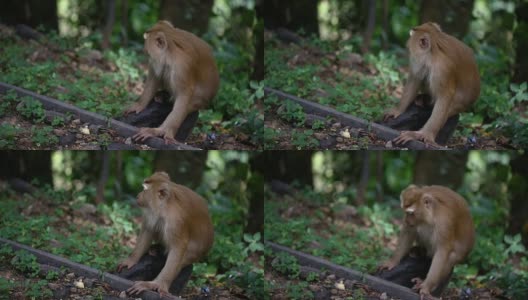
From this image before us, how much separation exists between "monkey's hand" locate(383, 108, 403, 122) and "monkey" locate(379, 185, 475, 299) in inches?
26.8

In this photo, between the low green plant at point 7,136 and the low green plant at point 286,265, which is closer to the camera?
the low green plant at point 7,136

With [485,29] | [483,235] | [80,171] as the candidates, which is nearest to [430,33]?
[485,29]

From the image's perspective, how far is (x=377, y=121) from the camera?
8945 millimetres

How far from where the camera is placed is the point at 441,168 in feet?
29.9

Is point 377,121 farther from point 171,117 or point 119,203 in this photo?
point 119,203

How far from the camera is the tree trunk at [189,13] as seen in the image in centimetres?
906

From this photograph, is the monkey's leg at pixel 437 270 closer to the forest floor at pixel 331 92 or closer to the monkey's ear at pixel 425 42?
the forest floor at pixel 331 92

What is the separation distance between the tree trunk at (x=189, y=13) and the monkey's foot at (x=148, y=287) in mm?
2313

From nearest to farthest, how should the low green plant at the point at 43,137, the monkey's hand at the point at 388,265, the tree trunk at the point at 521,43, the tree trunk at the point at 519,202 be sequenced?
1. the low green plant at the point at 43,137
2. the monkey's hand at the point at 388,265
3. the tree trunk at the point at 521,43
4. the tree trunk at the point at 519,202

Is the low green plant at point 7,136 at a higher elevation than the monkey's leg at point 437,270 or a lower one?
higher

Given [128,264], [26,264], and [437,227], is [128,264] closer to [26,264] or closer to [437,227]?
[26,264]

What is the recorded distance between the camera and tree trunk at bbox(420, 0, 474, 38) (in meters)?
8.95

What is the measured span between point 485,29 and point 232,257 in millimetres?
3123

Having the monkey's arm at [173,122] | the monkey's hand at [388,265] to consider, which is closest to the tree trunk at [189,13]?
the monkey's arm at [173,122]
